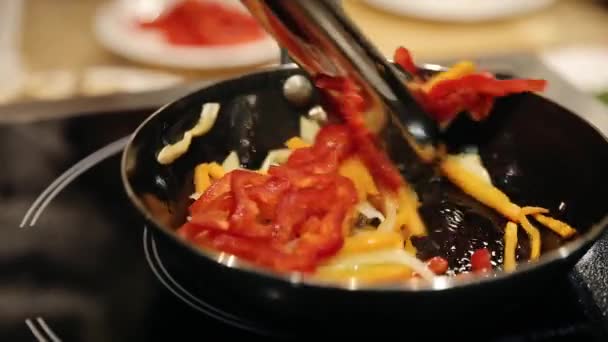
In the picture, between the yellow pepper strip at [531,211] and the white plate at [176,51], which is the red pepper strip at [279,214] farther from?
the white plate at [176,51]

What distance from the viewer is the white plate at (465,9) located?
1.23 meters

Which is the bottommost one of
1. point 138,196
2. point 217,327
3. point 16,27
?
point 217,327

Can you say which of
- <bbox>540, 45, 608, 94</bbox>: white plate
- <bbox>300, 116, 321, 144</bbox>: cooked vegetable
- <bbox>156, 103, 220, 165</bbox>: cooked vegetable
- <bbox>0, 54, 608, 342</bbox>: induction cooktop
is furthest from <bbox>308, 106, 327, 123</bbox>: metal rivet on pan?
<bbox>540, 45, 608, 94</bbox>: white plate

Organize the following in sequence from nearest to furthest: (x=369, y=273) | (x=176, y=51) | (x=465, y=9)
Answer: (x=369, y=273)
(x=176, y=51)
(x=465, y=9)

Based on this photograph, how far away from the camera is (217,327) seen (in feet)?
1.94

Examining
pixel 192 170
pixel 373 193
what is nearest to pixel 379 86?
pixel 373 193

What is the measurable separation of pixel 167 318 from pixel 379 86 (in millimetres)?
253

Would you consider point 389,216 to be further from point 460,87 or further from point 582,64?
point 582,64

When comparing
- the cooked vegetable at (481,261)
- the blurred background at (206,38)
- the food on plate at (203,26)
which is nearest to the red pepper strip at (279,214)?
the cooked vegetable at (481,261)

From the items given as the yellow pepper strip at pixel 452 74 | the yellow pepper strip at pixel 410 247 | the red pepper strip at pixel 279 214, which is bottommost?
the yellow pepper strip at pixel 410 247

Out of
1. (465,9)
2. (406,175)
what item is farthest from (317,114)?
(465,9)

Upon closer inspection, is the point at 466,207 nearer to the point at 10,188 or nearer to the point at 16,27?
the point at 10,188

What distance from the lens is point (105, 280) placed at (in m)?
0.65

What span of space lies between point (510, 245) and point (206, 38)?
26.9 inches
